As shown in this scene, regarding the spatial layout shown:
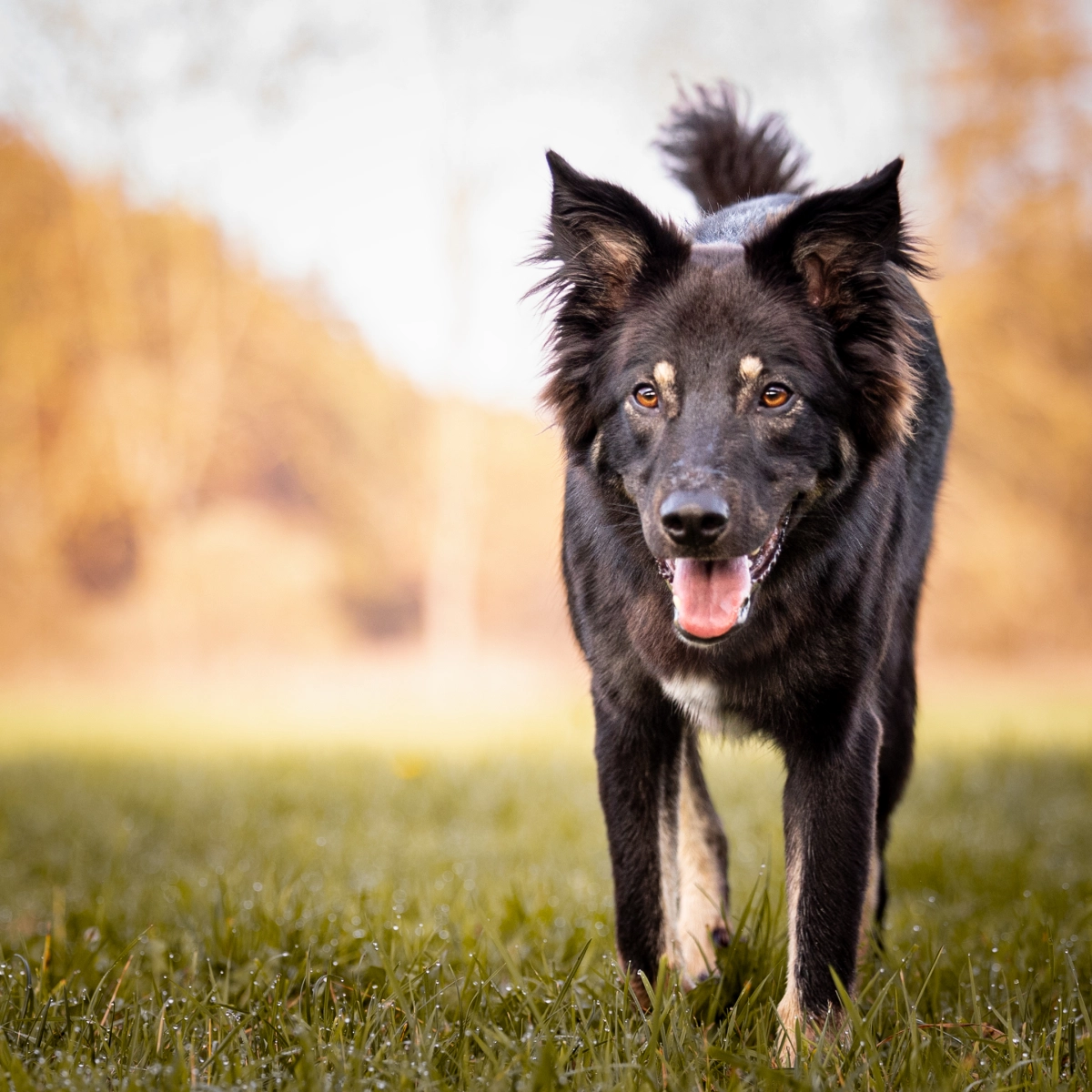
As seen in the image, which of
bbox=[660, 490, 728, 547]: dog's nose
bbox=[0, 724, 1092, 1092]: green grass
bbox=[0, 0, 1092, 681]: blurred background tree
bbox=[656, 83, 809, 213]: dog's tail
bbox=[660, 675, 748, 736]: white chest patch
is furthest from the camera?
bbox=[0, 0, 1092, 681]: blurred background tree

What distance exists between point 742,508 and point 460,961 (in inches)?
63.6

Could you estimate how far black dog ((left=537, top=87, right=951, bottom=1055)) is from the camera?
2619mm

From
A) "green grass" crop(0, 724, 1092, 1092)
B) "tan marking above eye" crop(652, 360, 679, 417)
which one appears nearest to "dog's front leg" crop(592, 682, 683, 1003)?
"green grass" crop(0, 724, 1092, 1092)

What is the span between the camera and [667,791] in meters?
3.02

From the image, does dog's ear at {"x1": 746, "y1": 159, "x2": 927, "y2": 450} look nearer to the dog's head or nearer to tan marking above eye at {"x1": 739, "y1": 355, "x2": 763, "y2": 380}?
the dog's head

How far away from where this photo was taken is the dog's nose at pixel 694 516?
7.93 feet

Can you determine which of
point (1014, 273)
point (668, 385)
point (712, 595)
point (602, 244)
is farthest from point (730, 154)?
point (1014, 273)

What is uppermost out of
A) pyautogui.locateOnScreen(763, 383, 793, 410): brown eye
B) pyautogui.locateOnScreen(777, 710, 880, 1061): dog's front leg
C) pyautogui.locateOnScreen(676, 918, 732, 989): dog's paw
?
pyautogui.locateOnScreen(763, 383, 793, 410): brown eye

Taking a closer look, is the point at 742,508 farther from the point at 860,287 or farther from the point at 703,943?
the point at 703,943

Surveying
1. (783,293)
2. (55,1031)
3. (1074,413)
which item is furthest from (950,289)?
(55,1031)

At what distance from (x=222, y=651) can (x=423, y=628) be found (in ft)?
15.7

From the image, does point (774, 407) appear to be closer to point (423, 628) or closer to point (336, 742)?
point (336, 742)

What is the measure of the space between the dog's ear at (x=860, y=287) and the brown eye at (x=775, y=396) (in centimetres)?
24

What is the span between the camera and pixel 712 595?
2578mm
